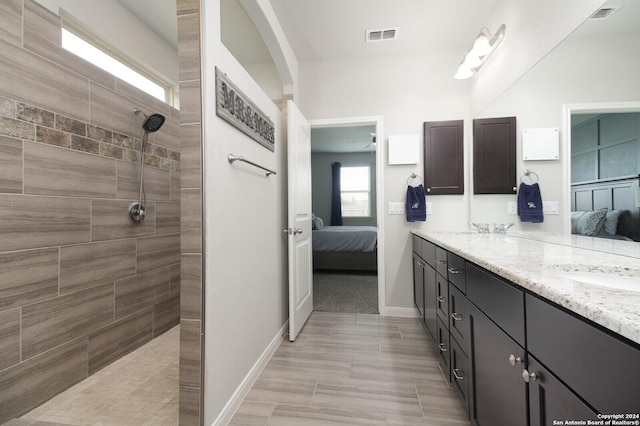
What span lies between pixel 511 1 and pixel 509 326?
7.37ft

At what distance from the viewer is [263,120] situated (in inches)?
72.7

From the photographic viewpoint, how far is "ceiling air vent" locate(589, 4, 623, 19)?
1.09 m

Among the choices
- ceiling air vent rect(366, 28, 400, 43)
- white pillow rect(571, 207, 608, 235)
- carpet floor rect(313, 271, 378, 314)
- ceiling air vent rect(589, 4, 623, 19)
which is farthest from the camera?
carpet floor rect(313, 271, 378, 314)

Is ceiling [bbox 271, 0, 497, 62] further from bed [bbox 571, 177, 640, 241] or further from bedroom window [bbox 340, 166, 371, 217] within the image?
bedroom window [bbox 340, 166, 371, 217]

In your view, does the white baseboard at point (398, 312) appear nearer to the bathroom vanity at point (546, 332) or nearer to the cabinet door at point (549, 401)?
the bathroom vanity at point (546, 332)

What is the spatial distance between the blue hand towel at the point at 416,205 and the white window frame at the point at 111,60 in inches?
98.4

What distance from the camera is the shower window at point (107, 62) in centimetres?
193

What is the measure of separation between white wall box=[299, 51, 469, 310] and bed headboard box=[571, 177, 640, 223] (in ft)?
4.74

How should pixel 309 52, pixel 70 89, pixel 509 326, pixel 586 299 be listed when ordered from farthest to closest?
pixel 309 52, pixel 70 89, pixel 509 326, pixel 586 299

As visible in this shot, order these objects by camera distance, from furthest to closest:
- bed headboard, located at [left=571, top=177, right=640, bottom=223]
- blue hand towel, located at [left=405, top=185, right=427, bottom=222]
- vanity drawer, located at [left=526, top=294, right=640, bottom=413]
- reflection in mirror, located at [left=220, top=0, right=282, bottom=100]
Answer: blue hand towel, located at [left=405, top=185, right=427, bottom=222]
reflection in mirror, located at [left=220, top=0, right=282, bottom=100]
bed headboard, located at [left=571, top=177, right=640, bottom=223]
vanity drawer, located at [left=526, top=294, right=640, bottom=413]

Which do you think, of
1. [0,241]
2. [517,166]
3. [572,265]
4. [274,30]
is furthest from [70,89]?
[517,166]

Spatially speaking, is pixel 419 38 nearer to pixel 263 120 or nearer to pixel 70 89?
pixel 263 120

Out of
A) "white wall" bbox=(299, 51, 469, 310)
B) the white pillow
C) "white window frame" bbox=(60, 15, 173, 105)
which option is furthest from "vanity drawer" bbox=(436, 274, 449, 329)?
"white window frame" bbox=(60, 15, 173, 105)

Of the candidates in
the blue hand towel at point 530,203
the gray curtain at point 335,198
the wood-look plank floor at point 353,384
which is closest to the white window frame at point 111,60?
the wood-look plank floor at point 353,384
